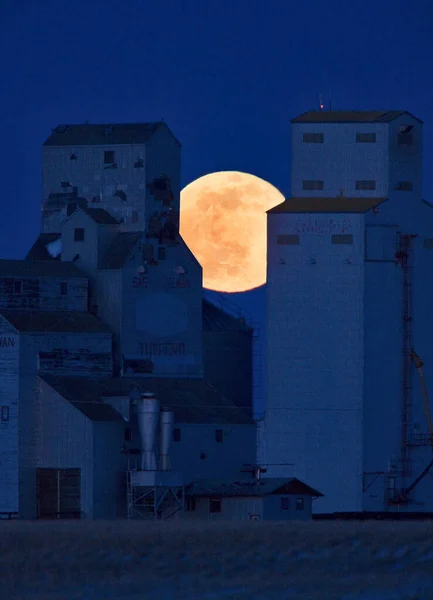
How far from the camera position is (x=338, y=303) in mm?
104938

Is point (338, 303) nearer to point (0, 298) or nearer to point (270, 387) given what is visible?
point (270, 387)

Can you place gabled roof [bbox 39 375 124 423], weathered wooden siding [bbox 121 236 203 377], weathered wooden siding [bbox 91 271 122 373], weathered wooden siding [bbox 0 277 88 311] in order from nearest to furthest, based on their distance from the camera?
gabled roof [bbox 39 375 124 423], weathered wooden siding [bbox 0 277 88 311], weathered wooden siding [bbox 91 271 122 373], weathered wooden siding [bbox 121 236 203 377]

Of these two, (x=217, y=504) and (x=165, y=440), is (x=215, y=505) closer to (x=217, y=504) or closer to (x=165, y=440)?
(x=217, y=504)

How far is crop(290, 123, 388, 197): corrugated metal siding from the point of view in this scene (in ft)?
355

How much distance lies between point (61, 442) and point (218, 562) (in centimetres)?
2579

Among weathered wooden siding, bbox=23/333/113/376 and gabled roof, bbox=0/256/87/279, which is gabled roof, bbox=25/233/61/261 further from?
weathered wooden siding, bbox=23/333/113/376

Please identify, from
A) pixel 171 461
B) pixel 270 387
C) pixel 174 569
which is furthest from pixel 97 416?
pixel 174 569

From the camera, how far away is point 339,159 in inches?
4284

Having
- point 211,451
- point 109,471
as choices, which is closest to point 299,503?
point 211,451

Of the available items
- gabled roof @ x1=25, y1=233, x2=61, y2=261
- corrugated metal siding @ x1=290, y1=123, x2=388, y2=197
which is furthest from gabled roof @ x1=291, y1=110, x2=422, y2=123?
gabled roof @ x1=25, y1=233, x2=61, y2=261

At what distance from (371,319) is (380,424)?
4.50 metres

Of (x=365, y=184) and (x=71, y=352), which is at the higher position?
(x=365, y=184)

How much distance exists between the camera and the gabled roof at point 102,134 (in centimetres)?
10444

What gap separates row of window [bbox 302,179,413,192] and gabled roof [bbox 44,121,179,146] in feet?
24.7
